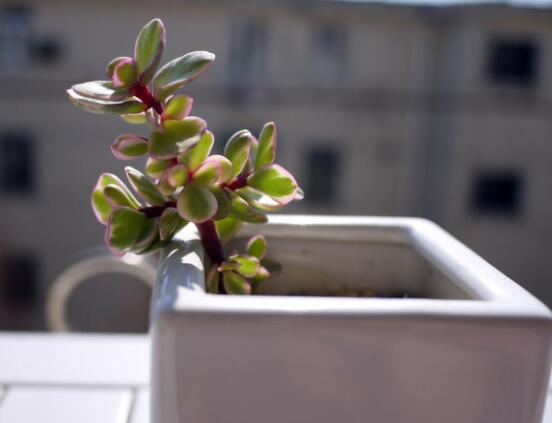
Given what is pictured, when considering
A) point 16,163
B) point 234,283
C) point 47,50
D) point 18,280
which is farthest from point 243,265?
point 18,280

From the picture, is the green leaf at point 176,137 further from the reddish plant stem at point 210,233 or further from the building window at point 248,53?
the building window at point 248,53

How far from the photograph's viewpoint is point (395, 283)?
1.20 feet

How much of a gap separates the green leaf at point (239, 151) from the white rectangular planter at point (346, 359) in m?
0.08

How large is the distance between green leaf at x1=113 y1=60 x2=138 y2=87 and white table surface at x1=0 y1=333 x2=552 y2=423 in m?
0.19

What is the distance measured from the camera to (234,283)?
31 centimetres

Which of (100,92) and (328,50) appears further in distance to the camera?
(328,50)

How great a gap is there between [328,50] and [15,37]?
249cm

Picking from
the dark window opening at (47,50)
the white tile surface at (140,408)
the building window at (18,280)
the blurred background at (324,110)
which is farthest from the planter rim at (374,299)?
the building window at (18,280)

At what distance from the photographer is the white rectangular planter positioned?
0.73 feet

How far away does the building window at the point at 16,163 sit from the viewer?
5.93m

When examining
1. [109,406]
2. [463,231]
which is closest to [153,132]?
[109,406]

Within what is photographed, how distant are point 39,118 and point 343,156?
98.7 inches

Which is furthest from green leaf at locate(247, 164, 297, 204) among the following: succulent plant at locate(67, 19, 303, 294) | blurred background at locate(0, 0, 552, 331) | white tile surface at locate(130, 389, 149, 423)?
blurred background at locate(0, 0, 552, 331)

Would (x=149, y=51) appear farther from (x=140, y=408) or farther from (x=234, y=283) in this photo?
(x=140, y=408)
